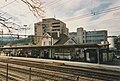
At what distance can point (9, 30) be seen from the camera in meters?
7.32

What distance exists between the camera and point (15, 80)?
46.4 feet

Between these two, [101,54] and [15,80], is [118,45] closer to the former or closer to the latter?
[101,54]

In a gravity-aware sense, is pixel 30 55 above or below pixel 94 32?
below

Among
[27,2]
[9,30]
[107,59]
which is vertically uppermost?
[27,2]

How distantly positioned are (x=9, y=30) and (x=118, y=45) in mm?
86731

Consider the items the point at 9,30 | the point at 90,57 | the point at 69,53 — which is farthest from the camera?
the point at 69,53

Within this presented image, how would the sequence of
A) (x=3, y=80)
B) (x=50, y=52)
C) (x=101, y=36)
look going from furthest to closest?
(x=101, y=36) < (x=50, y=52) < (x=3, y=80)

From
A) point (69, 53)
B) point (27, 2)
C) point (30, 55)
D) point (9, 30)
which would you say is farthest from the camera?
point (30, 55)

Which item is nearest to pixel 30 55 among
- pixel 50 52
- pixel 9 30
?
pixel 50 52

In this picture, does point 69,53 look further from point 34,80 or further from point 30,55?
point 34,80

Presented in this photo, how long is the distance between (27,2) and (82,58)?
37861mm

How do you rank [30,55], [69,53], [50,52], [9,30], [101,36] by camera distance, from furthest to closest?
[101,36]
[30,55]
[50,52]
[69,53]
[9,30]

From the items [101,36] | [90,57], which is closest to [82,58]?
[90,57]

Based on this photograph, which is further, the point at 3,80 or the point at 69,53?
the point at 69,53
